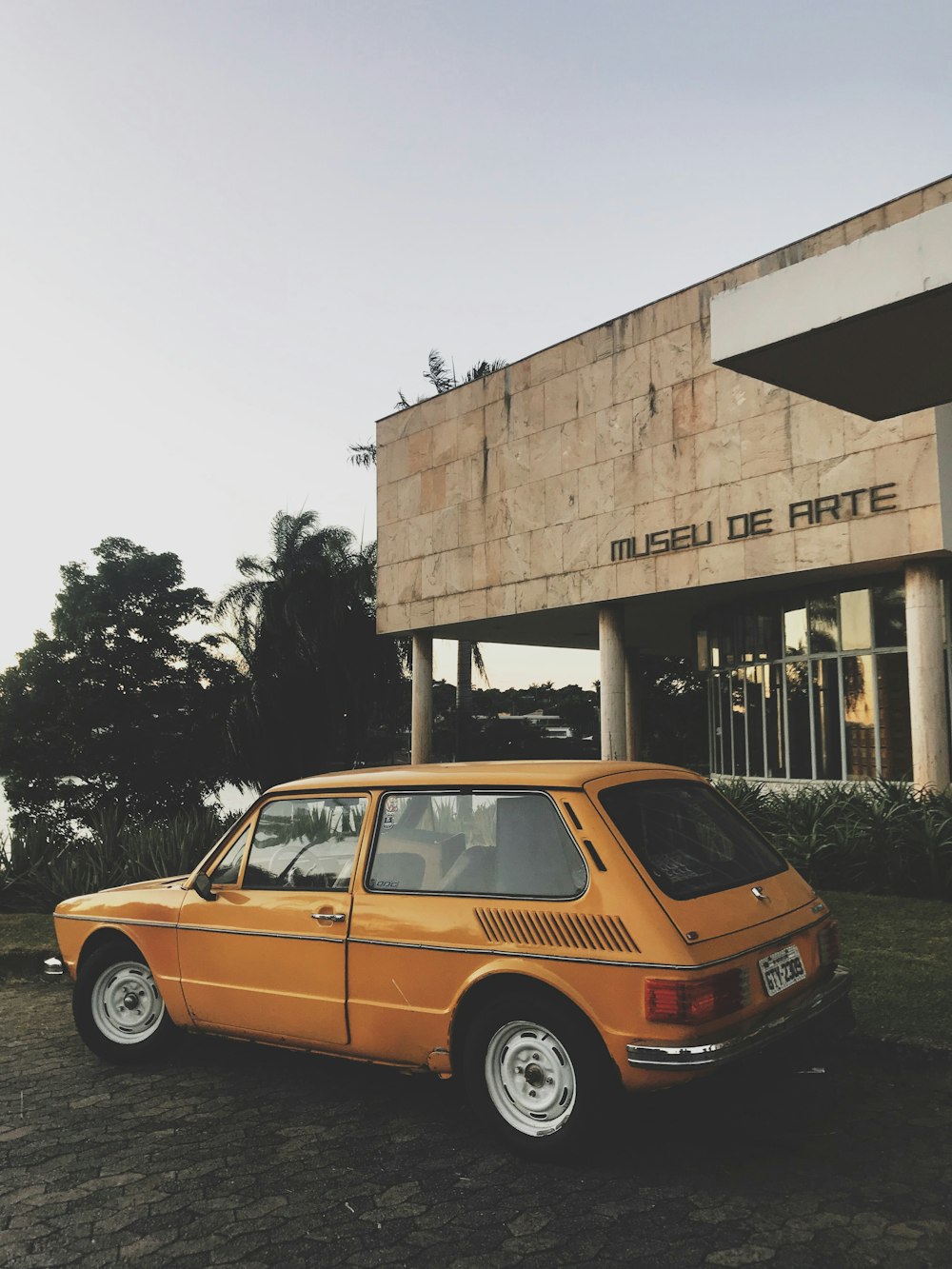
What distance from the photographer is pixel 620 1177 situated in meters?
3.84

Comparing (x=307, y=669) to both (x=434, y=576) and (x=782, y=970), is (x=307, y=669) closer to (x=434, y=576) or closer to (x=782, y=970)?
(x=434, y=576)

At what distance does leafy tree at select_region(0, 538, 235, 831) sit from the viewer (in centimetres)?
4125

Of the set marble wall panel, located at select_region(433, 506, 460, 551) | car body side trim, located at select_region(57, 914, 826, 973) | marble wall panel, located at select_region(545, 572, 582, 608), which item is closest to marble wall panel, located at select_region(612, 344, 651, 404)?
marble wall panel, located at select_region(545, 572, 582, 608)

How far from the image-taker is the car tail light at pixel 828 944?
14.7 feet

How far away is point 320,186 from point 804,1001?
14.2 meters

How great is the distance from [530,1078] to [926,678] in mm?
13126

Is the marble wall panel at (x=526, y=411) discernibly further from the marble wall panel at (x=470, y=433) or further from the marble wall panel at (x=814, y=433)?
the marble wall panel at (x=814, y=433)

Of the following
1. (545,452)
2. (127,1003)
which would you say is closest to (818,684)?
(545,452)

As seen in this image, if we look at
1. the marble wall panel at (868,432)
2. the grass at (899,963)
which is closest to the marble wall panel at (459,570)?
the marble wall panel at (868,432)

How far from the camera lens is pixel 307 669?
133 feet

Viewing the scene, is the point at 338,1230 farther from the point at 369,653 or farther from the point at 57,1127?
the point at 369,653

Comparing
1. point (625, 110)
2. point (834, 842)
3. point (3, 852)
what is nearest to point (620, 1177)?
point (834, 842)

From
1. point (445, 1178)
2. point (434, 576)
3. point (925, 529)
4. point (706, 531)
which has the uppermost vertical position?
point (434, 576)

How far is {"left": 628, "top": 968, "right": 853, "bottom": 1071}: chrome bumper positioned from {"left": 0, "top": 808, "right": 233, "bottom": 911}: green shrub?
9.39 metres
